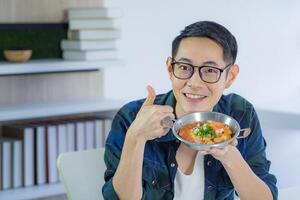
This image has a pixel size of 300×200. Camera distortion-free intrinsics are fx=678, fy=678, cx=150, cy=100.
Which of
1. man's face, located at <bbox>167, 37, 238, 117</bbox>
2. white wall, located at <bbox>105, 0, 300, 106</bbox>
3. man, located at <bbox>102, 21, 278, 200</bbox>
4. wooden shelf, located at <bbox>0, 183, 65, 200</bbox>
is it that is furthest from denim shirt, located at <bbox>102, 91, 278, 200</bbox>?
white wall, located at <bbox>105, 0, 300, 106</bbox>

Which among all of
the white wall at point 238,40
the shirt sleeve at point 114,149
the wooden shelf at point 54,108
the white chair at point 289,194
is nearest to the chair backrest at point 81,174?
the shirt sleeve at point 114,149

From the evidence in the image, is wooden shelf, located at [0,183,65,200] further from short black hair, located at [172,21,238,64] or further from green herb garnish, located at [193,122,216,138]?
green herb garnish, located at [193,122,216,138]

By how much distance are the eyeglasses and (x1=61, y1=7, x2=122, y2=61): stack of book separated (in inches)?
56.5

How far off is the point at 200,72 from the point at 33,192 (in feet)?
5.07

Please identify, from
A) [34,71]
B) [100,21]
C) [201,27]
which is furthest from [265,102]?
[201,27]

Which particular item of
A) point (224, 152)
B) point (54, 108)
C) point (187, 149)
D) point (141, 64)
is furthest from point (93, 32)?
point (224, 152)

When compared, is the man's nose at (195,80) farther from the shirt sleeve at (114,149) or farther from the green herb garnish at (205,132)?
the shirt sleeve at (114,149)

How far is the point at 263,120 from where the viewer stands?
3.69 m

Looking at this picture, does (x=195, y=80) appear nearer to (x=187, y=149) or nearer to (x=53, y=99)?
(x=187, y=149)

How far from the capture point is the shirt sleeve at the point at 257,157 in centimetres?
173

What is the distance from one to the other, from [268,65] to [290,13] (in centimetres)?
35

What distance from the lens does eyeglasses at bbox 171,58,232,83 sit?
1626mm

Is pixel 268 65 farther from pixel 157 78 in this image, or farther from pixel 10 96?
pixel 10 96

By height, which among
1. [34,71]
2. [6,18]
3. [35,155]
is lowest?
[35,155]
